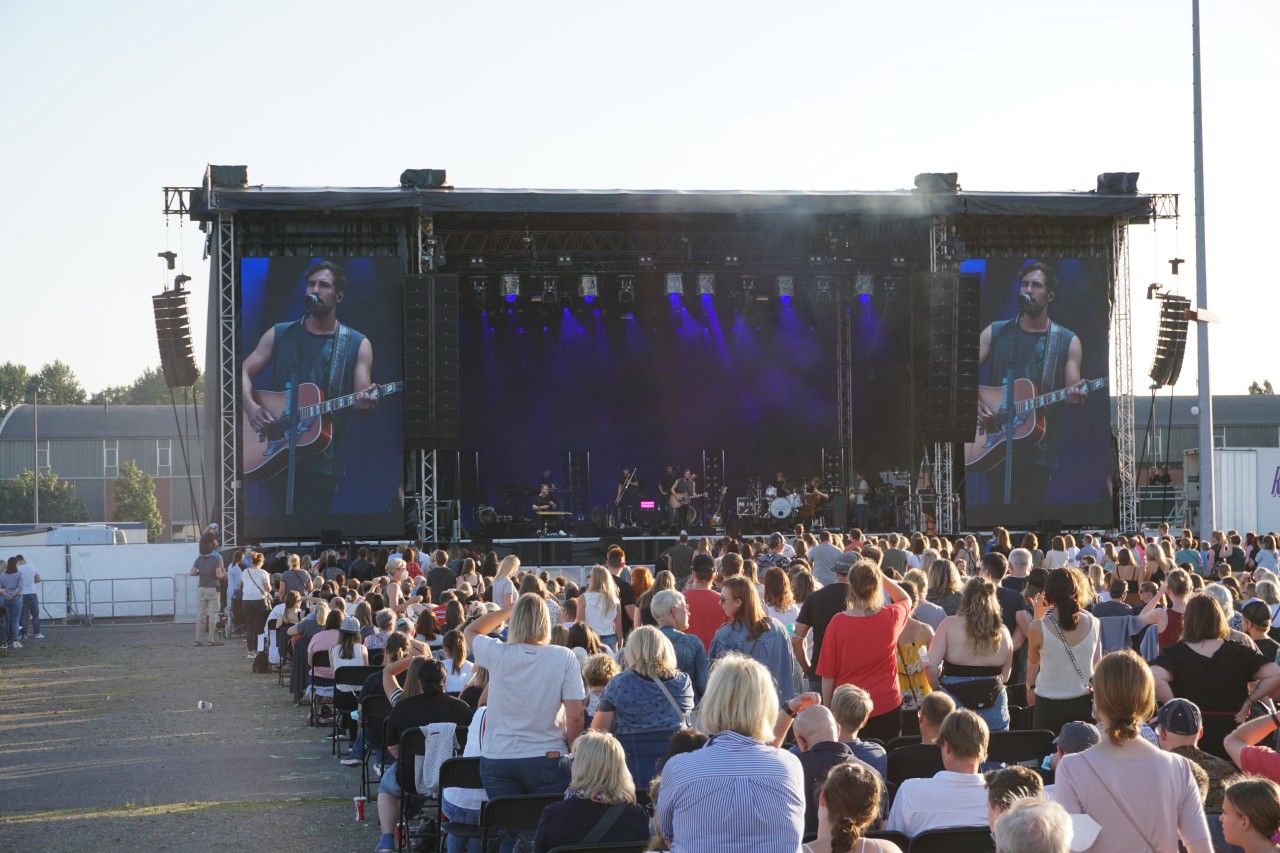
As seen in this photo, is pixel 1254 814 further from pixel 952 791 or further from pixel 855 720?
pixel 855 720

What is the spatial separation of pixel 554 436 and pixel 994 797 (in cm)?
2258

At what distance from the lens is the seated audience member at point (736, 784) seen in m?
3.82

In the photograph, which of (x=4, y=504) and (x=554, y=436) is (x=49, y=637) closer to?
(x=554, y=436)

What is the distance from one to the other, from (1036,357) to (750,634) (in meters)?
16.7

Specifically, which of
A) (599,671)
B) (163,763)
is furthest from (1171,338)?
(599,671)

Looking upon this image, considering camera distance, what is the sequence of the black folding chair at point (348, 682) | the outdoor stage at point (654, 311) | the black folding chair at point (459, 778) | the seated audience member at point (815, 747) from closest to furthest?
1. the seated audience member at point (815, 747)
2. the black folding chair at point (459, 778)
3. the black folding chair at point (348, 682)
4. the outdoor stage at point (654, 311)

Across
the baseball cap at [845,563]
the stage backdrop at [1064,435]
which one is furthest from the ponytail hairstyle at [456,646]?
the stage backdrop at [1064,435]

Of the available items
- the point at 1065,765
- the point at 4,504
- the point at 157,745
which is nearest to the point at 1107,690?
the point at 1065,765

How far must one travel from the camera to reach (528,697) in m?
5.78

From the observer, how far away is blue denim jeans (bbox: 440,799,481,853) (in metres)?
6.17

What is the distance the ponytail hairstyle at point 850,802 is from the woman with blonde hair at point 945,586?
157 inches

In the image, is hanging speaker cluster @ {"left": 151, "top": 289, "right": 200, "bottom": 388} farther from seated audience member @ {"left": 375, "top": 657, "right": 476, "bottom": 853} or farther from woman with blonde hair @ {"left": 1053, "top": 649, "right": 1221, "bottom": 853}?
woman with blonde hair @ {"left": 1053, "top": 649, "right": 1221, "bottom": 853}

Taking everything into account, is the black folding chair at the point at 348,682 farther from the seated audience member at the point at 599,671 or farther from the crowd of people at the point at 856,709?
the seated audience member at the point at 599,671

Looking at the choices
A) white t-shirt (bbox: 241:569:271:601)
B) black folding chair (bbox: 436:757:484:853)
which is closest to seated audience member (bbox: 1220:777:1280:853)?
black folding chair (bbox: 436:757:484:853)
